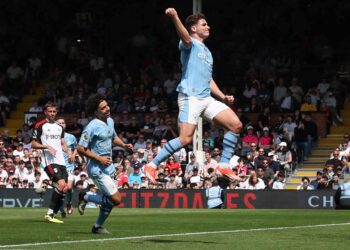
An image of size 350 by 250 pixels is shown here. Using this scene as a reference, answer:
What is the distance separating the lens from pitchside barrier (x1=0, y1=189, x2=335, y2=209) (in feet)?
93.4

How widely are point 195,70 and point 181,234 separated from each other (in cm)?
242

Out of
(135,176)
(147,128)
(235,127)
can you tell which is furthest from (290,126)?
(235,127)

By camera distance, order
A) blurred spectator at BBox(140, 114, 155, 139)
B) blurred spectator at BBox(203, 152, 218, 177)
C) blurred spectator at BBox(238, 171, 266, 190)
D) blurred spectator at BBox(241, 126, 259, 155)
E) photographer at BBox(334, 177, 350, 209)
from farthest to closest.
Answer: blurred spectator at BBox(140, 114, 155, 139), blurred spectator at BBox(241, 126, 259, 155), blurred spectator at BBox(203, 152, 218, 177), blurred spectator at BBox(238, 171, 266, 190), photographer at BBox(334, 177, 350, 209)

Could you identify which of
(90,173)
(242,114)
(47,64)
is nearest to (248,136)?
(242,114)

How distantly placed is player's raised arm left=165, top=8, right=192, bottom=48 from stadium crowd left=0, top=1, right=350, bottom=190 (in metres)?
15.1

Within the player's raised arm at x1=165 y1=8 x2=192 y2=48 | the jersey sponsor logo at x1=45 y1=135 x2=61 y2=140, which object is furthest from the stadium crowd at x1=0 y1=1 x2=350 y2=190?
the player's raised arm at x1=165 y1=8 x2=192 y2=48

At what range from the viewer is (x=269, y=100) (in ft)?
115

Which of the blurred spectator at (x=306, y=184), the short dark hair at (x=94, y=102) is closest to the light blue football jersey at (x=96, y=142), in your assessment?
the short dark hair at (x=94, y=102)

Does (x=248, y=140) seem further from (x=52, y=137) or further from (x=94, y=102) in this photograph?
(x=94, y=102)

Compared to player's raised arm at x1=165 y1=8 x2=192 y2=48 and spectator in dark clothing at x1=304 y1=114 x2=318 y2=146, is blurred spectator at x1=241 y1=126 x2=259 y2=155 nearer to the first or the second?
spectator in dark clothing at x1=304 y1=114 x2=318 y2=146

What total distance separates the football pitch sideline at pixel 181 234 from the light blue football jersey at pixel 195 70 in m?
2.00

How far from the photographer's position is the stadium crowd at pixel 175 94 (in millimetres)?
31312

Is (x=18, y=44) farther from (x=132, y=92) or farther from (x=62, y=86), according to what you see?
(x=132, y=92)

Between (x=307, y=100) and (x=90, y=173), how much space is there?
822 inches
